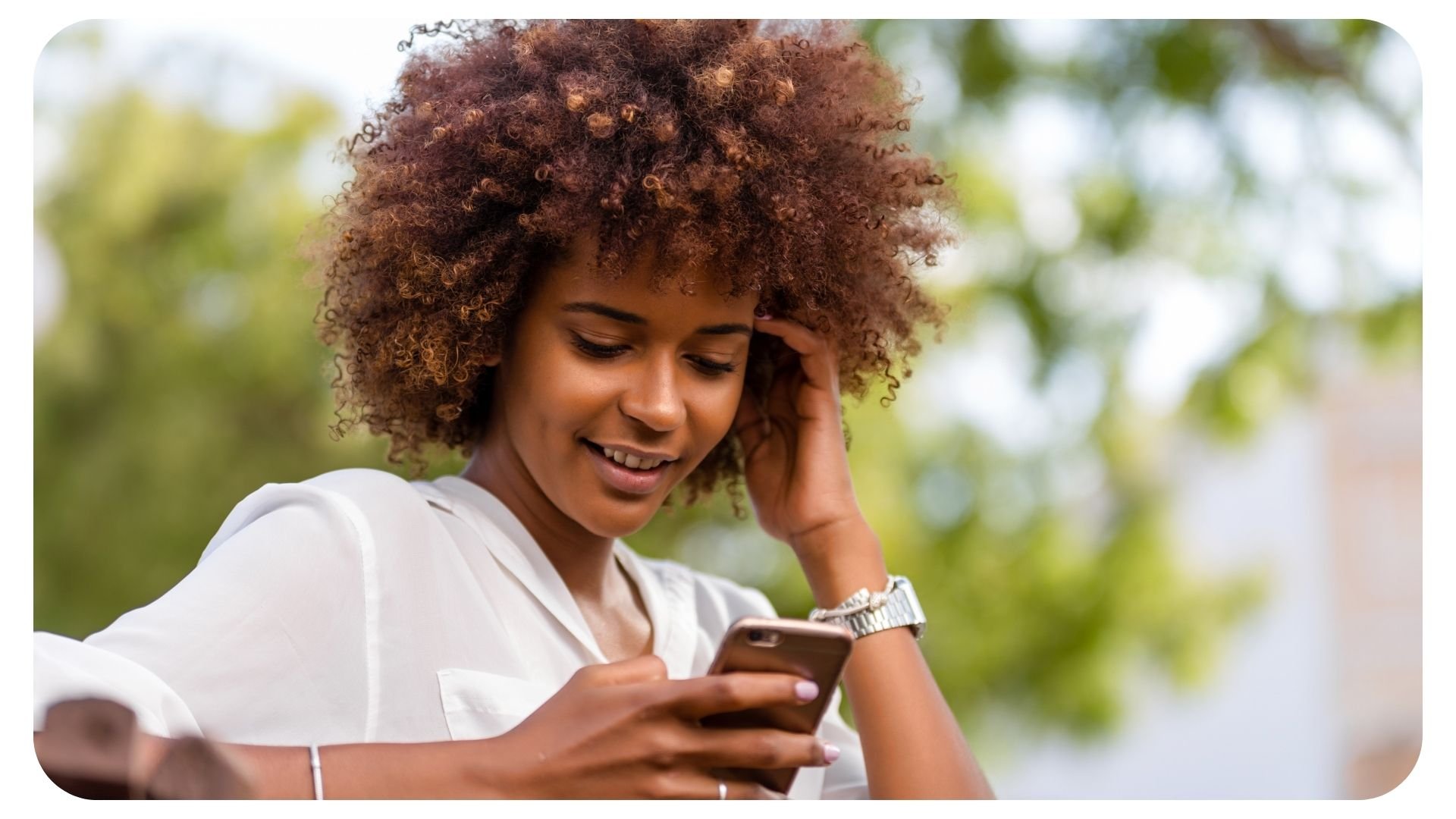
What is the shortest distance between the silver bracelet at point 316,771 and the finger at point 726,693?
398 millimetres

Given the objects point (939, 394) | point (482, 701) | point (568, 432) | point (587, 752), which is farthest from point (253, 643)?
point (939, 394)

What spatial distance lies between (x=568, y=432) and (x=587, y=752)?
535 millimetres

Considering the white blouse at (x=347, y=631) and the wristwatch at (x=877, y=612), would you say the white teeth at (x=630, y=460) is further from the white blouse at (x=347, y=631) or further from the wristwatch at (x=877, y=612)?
the wristwatch at (x=877, y=612)

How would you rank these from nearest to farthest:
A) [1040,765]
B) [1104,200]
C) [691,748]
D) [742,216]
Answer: [691,748] → [742,216] → [1104,200] → [1040,765]

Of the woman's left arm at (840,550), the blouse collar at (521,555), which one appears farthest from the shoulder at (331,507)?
the woman's left arm at (840,550)

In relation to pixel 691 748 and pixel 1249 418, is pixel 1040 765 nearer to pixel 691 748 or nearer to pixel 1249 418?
pixel 1249 418

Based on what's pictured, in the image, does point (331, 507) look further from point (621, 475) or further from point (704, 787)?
point (704, 787)

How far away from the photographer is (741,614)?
Answer: 246cm

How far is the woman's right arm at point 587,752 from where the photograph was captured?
151 centimetres

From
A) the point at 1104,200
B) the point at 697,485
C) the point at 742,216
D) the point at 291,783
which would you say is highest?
the point at 1104,200

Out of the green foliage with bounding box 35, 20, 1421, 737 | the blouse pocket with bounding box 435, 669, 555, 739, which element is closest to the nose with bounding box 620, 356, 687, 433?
the blouse pocket with bounding box 435, 669, 555, 739

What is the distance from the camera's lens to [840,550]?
219 cm

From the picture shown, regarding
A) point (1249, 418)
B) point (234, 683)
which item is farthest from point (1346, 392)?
point (234, 683)
